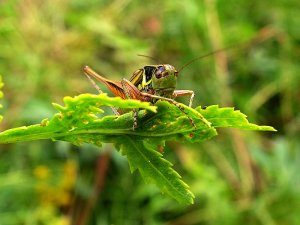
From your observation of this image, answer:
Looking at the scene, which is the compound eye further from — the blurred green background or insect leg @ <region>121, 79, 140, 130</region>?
the blurred green background

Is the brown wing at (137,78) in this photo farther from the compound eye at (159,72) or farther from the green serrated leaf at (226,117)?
the green serrated leaf at (226,117)

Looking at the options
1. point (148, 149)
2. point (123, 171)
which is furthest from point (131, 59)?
point (148, 149)

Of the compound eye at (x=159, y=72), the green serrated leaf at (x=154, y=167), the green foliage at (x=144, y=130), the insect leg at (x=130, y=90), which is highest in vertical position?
the compound eye at (x=159, y=72)

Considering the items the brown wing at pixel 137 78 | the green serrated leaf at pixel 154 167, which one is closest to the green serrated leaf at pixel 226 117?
the green serrated leaf at pixel 154 167

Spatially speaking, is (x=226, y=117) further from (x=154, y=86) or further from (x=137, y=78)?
Answer: (x=137, y=78)

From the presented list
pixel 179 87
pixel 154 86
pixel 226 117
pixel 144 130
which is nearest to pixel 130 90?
pixel 154 86
